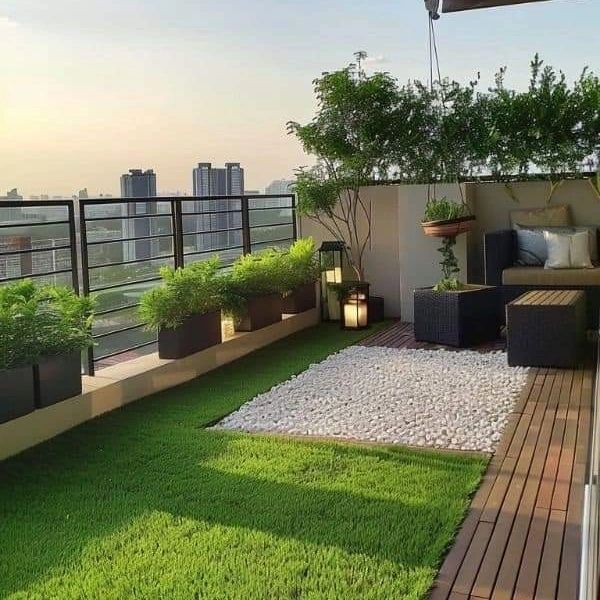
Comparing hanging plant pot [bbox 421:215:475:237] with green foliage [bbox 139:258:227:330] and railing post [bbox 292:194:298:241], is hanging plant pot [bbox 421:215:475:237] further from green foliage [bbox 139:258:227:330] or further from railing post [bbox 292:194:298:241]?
green foliage [bbox 139:258:227:330]

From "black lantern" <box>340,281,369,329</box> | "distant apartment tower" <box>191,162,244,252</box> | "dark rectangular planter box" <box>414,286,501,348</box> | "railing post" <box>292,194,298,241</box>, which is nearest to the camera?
"dark rectangular planter box" <box>414,286,501,348</box>

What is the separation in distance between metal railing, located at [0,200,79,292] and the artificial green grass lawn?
3.44 ft

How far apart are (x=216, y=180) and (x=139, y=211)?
5.70ft

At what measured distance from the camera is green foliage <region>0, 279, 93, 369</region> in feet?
12.8

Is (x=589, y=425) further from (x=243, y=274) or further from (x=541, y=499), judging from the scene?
(x=243, y=274)

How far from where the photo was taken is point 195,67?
7.47m

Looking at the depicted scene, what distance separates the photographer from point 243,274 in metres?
6.32

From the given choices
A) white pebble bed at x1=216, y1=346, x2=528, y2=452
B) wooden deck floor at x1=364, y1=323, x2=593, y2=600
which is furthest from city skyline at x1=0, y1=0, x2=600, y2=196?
wooden deck floor at x1=364, y1=323, x2=593, y2=600

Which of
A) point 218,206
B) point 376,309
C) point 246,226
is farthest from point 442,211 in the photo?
point 218,206

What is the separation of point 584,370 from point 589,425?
4.18 ft

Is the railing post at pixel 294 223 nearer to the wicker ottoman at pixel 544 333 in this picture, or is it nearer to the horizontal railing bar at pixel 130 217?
the horizontal railing bar at pixel 130 217

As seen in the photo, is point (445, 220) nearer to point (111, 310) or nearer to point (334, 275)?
point (334, 275)

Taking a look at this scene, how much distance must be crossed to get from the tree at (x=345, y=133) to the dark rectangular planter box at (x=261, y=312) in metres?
1.21

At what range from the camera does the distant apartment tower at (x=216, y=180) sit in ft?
24.1
